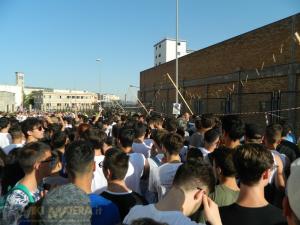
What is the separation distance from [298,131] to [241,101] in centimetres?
501

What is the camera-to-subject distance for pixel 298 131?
14.8 metres

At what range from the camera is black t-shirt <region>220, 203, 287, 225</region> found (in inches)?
101

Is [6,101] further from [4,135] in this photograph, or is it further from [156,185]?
[156,185]

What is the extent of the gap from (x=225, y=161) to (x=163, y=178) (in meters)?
0.84

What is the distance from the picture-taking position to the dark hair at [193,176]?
8.43ft

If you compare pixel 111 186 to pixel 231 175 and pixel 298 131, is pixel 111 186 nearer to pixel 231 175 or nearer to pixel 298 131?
pixel 231 175

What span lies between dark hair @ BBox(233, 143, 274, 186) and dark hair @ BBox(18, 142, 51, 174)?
1.97 m

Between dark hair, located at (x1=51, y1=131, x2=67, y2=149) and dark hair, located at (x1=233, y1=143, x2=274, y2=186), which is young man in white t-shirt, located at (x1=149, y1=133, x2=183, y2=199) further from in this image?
dark hair, located at (x1=51, y1=131, x2=67, y2=149)

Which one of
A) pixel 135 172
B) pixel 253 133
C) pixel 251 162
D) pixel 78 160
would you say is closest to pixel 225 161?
pixel 251 162

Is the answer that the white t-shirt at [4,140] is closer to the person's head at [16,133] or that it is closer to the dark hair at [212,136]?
the person's head at [16,133]

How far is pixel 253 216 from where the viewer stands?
2574mm

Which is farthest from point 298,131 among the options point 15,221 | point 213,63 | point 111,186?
point 15,221

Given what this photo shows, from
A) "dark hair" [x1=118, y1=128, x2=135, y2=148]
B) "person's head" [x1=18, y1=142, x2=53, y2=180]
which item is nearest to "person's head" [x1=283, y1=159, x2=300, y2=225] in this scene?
"person's head" [x1=18, y1=142, x2=53, y2=180]

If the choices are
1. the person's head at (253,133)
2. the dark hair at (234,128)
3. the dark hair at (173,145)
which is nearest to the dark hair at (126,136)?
the dark hair at (173,145)
